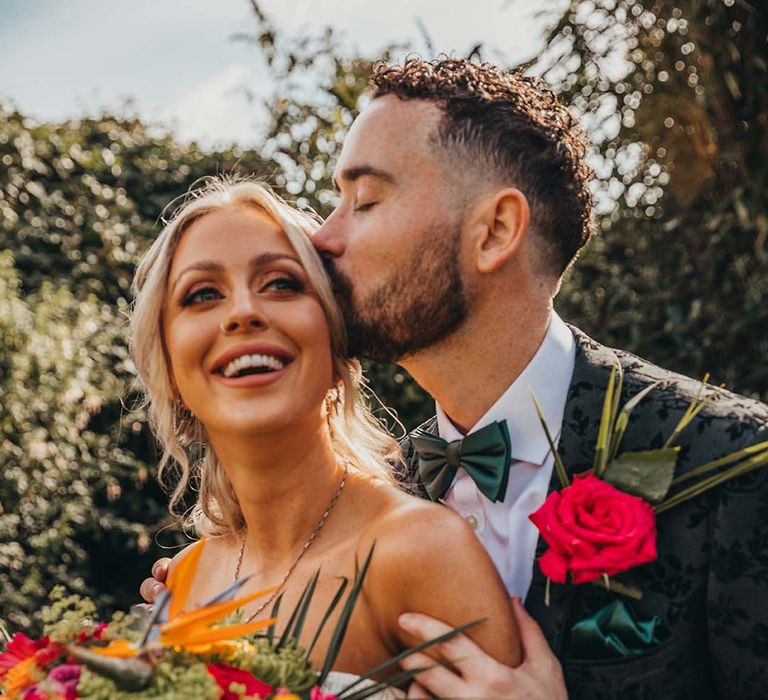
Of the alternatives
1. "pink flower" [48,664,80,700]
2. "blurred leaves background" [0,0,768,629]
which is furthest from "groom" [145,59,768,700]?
"blurred leaves background" [0,0,768,629]

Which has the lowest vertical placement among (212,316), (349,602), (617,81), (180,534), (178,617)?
(180,534)

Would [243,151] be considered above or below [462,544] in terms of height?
above

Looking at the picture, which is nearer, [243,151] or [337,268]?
[337,268]

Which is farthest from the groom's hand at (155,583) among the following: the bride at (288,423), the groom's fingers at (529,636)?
the groom's fingers at (529,636)

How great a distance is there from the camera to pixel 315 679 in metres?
1.90

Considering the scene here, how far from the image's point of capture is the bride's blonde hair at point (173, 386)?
8.02ft

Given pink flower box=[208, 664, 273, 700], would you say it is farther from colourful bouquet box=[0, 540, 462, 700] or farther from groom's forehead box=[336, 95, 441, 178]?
groom's forehead box=[336, 95, 441, 178]

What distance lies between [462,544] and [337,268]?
2.55 ft

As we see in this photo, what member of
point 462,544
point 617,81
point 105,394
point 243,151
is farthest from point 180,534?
point 462,544

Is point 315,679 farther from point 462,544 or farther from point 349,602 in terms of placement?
point 462,544

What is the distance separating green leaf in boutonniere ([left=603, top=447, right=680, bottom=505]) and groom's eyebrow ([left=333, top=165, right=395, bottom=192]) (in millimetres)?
894

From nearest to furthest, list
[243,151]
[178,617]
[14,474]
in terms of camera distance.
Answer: [178,617] → [14,474] → [243,151]

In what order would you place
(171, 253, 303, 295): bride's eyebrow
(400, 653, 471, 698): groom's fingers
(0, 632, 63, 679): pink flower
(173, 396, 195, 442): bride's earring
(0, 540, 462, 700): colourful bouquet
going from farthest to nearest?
(173, 396, 195, 442): bride's earring → (171, 253, 303, 295): bride's eyebrow → (400, 653, 471, 698): groom's fingers → (0, 632, 63, 679): pink flower → (0, 540, 462, 700): colourful bouquet

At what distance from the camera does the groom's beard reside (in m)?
2.46
